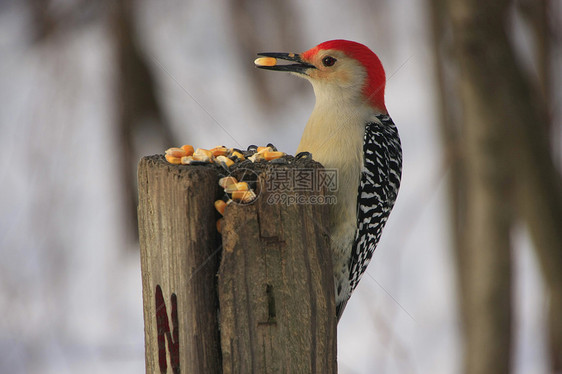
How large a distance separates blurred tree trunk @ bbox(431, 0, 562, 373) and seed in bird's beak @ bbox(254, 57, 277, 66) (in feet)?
4.24

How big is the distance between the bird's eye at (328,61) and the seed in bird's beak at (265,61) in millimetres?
342

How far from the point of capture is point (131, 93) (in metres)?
5.44

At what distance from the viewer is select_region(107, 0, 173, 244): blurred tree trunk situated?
5383 mm

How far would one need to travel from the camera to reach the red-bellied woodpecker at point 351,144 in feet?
10.5

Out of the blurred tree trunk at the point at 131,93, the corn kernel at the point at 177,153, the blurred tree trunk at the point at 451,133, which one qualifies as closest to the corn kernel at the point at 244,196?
the corn kernel at the point at 177,153

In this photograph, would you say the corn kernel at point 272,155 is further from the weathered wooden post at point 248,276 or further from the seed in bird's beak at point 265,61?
the seed in bird's beak at point 265,61

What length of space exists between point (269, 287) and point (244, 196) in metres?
0.40

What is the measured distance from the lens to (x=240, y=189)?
7.40ft

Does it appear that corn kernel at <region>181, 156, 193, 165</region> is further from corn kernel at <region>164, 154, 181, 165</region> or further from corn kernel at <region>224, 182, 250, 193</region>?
corn kernel at <region>224, 182, 250, 193</region>

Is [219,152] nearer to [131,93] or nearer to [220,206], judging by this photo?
[220,206]

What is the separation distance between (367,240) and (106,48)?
362 cm

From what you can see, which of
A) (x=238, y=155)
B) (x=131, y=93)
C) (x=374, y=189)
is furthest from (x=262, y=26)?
(x=238, y=155)

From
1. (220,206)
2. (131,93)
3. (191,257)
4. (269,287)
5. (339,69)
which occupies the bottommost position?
(269,287)

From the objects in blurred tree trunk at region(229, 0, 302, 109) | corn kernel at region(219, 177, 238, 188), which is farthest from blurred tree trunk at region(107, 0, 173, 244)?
corn kernel at region(219, 177, 238, 188)
